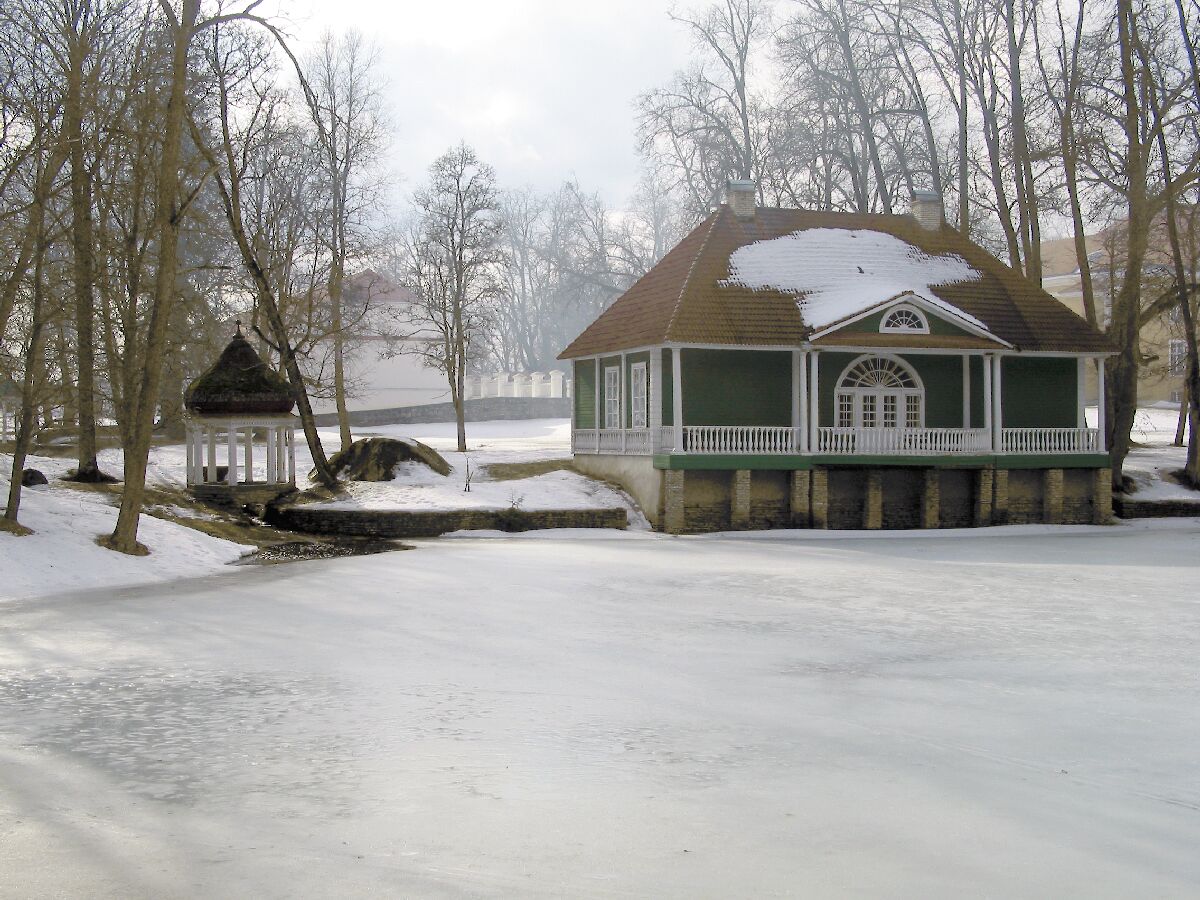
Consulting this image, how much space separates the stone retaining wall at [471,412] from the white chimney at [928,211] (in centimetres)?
2541

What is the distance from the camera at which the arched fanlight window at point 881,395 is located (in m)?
29.2

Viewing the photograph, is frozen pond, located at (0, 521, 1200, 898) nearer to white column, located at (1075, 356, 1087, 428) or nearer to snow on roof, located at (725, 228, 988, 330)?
snow on roof, located at (725, 228, 988, 330)

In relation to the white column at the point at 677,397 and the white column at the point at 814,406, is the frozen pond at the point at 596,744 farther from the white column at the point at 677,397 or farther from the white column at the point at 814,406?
the white column at the point at 814,406

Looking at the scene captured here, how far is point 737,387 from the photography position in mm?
28281

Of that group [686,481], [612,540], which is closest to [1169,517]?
[686,481]

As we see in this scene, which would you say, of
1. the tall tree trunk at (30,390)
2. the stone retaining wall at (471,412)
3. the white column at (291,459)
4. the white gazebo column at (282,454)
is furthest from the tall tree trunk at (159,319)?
the stone retaining wall at (471,412)

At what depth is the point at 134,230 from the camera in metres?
19.5

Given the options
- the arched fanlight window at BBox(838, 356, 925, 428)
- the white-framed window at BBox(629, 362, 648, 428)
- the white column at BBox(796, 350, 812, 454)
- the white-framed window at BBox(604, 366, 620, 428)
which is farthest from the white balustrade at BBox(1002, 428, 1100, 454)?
the white-framed window at BBox(604, 366, 620, 428)

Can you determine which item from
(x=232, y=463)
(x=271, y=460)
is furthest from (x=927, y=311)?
(x=232, y=463)

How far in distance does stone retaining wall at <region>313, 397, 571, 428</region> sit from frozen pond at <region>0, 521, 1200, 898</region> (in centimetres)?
3634

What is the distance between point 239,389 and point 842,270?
46.8 feet

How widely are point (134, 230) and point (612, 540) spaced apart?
417 inches

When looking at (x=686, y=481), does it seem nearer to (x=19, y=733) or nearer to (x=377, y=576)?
(x=377, y=576)

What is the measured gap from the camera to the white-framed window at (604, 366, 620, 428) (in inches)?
1215
